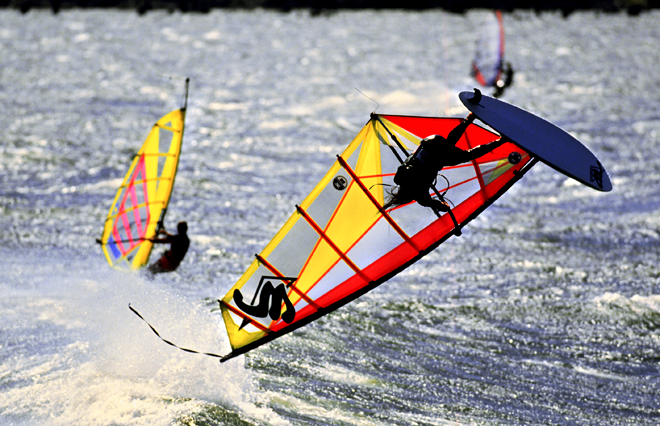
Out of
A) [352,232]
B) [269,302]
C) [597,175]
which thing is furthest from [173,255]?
[597,175]

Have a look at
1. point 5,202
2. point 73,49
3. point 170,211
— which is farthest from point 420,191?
point 73,49

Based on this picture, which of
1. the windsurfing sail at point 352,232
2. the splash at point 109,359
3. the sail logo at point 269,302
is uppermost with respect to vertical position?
the windsurfing sail at point 352,232

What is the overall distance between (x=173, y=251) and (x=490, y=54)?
26660mm

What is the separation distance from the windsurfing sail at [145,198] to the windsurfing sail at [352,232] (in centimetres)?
455

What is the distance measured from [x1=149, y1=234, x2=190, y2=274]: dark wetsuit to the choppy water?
0.30 metres

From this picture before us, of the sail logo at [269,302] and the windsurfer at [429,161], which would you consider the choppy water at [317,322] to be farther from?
the windsurfer at [429,161]

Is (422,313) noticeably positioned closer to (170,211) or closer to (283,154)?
(170,211)

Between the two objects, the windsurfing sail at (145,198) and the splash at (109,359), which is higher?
the windsurfing sail at (145,198)

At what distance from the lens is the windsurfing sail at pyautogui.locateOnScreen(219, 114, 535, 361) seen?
8922 millimetres

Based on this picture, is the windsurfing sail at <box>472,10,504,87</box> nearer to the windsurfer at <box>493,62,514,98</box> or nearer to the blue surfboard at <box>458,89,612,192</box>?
the windsurfer at <box>493,62,514,98</box>

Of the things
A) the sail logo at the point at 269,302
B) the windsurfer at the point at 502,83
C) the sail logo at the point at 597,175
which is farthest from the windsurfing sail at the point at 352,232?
the windsurfer at the point at 502,83

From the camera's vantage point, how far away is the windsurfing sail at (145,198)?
1288 cm

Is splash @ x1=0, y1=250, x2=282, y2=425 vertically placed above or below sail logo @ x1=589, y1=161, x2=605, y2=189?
below

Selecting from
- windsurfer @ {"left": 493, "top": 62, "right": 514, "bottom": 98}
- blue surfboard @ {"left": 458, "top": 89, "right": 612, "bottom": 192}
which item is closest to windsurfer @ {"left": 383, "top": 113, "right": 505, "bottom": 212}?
blue surfboard @ {"left": 458, "top": 89, "right": 612, "bottom": 192}
